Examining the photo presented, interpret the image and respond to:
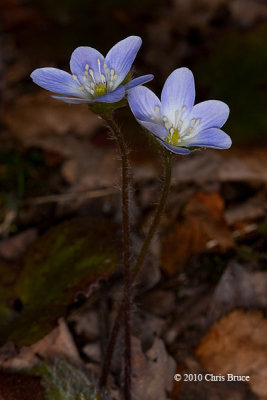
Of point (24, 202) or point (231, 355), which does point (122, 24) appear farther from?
point (231, 355)

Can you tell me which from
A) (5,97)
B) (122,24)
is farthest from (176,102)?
(122,24)

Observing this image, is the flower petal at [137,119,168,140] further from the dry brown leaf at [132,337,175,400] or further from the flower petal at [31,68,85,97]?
the dry brown leaf at [132,337,175,400]

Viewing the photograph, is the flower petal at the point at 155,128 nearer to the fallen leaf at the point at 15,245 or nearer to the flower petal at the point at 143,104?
the flower petal at the point at 143,104

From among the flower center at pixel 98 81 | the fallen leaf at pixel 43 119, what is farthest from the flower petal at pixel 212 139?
the fallen leaf at pixel 43 119

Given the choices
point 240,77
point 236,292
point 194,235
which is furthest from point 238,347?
point 240,77

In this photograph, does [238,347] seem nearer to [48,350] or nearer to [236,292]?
[236,292]
